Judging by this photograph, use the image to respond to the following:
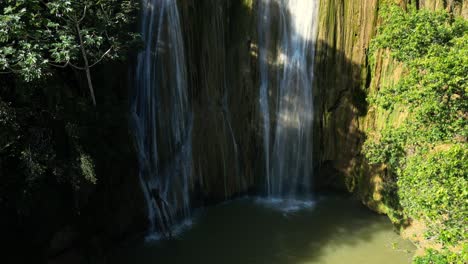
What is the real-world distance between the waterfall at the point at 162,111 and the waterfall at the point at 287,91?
2935 millimetres

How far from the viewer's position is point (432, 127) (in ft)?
28.2

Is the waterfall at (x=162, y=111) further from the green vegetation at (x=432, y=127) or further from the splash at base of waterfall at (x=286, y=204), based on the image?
the green vegetation at (x=432, y=127)

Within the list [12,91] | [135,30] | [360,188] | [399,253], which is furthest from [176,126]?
[399,253]

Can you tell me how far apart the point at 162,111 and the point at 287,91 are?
4337mm

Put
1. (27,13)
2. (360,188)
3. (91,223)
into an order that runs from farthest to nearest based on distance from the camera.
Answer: (360,188)
(91,223)
(27,13)

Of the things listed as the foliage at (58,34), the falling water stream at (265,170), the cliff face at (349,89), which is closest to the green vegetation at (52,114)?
the foliage at (58,34)

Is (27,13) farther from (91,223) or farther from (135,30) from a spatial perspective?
(91,223)

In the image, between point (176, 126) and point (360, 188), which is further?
point (360, 188)

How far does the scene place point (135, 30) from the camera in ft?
38.3

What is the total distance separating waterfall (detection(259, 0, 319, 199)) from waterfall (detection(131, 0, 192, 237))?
2.93m

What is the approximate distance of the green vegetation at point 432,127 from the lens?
23.1ft

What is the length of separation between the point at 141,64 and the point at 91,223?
4579 millimetres

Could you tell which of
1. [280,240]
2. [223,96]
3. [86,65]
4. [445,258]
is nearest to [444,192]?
[445,258]

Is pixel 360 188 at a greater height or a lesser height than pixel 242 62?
lesser
